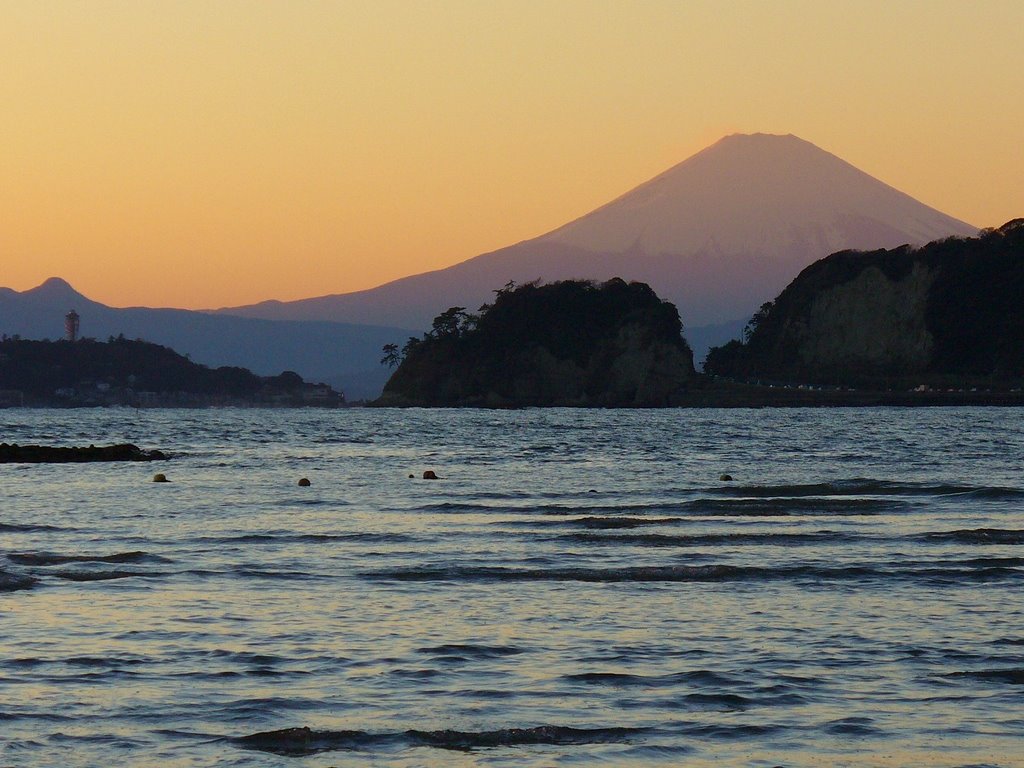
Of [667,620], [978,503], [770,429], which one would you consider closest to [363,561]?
[667,620]

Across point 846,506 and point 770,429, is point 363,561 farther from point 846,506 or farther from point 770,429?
point 770,429

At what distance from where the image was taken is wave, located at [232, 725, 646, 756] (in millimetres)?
13344

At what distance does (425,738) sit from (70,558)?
16106 millimetres

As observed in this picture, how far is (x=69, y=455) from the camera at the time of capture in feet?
246

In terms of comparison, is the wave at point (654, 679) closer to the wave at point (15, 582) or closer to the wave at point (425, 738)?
the wave at point (425, 738)

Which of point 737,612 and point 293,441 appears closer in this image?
point 737,612

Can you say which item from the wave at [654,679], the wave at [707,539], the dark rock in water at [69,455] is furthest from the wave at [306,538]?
the dark rock in water at [69,455]

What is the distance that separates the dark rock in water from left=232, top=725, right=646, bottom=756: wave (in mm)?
61536

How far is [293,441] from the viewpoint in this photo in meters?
108

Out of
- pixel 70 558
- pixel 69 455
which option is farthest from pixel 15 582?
pixel 69 455

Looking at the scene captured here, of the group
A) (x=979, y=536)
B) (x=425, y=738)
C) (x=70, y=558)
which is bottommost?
(x=425, y=738)

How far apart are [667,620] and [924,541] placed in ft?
42.6

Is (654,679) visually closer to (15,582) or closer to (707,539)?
(15,582)

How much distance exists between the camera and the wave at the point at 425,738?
1334cm
